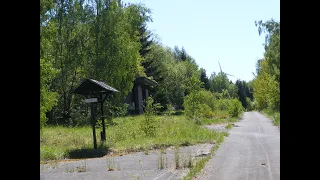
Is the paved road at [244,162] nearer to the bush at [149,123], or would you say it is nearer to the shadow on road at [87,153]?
the bush at [149,123]

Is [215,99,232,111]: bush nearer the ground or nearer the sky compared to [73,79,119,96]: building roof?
nearer the ground

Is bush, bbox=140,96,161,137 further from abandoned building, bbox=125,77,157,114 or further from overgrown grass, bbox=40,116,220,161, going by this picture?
abandoned building, bbox=125,77,157,114

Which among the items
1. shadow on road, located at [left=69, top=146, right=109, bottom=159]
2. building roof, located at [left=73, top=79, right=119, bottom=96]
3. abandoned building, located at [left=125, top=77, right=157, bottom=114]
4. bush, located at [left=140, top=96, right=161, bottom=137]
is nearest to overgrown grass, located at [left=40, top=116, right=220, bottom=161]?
shadow on road, located at [left=69, top=146, right=109, bottom=159]

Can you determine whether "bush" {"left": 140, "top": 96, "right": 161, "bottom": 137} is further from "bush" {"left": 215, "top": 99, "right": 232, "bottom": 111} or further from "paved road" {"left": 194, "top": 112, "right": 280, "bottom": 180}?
"bush" {"left": 215, "top": 99, "right": 232, "bottom": 111}

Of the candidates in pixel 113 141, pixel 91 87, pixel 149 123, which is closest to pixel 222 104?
pixel 149 123

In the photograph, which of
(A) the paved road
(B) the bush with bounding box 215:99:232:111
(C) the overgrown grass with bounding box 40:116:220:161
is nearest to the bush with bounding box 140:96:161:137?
(C) the overgrown grass with bounding box 40:116:220:161

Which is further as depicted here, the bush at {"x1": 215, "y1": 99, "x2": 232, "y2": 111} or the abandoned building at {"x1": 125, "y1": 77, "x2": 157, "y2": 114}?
the bush at {"x1": 215, "y1": 99, "x2": 232, "y2": 111}

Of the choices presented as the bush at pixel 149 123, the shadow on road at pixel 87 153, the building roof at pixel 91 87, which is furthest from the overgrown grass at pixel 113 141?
the building roof at pixel 91 87

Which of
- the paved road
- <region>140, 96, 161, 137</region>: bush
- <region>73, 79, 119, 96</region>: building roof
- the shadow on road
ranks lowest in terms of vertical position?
the shadow on road

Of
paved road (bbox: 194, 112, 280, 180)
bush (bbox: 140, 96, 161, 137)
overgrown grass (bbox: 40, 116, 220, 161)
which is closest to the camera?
paved road (bbox: 194, 112, 280, 180)

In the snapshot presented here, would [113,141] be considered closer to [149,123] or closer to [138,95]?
[149,123]

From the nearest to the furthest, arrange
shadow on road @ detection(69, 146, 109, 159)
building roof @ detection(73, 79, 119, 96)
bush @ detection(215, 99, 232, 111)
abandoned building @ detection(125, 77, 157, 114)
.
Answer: shadow on road @ detection(69, 146, 109, 159)
building roof @ detection(73, 79, 119, 96)
abandoned building @ detection(125, 77, 157, 114)
bush @ detection(215, 99, 232, 111)
